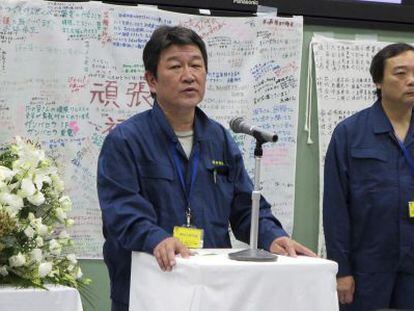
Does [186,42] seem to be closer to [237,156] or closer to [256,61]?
[237,156]

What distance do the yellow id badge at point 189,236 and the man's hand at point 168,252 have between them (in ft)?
0.54

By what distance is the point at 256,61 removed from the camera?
12.3 feet

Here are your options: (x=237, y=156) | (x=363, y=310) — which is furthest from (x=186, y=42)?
(x=363, y=310)

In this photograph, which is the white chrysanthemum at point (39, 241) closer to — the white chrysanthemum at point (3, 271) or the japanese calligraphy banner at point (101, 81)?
the white chrysanthemum at point (3, 271)

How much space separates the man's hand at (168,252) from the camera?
1868 millimetres

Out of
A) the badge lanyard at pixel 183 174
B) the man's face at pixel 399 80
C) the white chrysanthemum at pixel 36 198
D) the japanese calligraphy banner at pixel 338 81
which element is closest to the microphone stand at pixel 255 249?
the badge lanyard at pixel 183 174

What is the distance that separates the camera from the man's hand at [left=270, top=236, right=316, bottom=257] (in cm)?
207

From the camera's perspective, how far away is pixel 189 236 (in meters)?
2.10

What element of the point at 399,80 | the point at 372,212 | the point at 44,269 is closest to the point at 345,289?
the point at 372,212

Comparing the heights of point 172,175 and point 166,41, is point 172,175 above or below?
below

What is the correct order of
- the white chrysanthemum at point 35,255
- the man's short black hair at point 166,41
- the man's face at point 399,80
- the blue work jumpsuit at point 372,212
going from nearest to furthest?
the white chrysanthemum at point 35,255 < the man's short black hair at point 166,41 < the blue work jumpsuit at point 372,212 < the man's face at point 399,80

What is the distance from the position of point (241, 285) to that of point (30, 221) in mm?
673

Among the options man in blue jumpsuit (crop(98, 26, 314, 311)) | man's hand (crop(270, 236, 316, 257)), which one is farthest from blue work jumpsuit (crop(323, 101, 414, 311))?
man's hand (crop(270, 236, 316, 257))

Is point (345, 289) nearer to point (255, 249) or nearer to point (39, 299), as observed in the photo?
point (255, 249)
